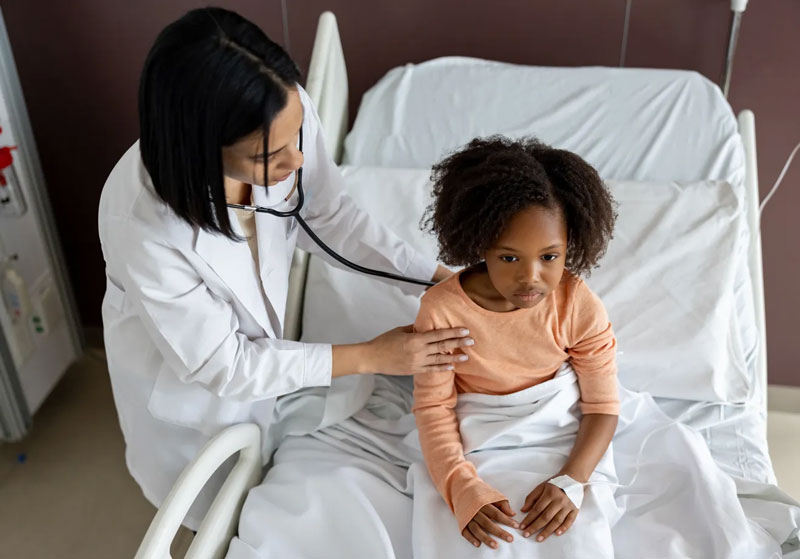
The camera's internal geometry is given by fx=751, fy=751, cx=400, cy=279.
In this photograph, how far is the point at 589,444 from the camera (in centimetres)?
118

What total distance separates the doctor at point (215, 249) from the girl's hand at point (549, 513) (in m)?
0.25

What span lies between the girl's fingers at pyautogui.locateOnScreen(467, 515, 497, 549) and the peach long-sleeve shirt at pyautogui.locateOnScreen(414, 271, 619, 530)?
0.07m

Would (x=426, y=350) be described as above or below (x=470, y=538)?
above

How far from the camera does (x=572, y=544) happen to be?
3.45 feet

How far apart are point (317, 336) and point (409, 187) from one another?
38 cm

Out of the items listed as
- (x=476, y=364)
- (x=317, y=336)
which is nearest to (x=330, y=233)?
(x=317, y=336)

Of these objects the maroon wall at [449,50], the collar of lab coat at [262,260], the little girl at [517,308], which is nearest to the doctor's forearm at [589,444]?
the little girl at [517,308]

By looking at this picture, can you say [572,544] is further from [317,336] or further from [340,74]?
[340,74]

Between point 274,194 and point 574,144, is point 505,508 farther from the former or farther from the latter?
point 574,144

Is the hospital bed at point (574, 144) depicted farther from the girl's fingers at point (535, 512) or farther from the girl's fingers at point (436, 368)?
the girl's fingers at point (535, 512)

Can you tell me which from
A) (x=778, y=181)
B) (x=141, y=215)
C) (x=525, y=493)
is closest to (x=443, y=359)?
(x=525, y=493)

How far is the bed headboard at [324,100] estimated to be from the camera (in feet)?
5.18

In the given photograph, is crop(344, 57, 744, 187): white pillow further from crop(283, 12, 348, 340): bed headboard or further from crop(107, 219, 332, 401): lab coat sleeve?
crop(107, 219, 332, 401): lab coat sleeve

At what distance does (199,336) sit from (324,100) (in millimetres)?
749
